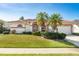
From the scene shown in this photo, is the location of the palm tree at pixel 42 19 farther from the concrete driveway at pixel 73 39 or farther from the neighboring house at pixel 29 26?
the concrete driveway at pixel 73 39

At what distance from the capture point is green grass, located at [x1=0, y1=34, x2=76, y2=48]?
722cm

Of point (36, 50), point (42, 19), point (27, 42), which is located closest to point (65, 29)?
point (42, 19)

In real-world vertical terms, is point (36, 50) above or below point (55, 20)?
below

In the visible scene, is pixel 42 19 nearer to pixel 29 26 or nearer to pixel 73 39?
pixel 29 26

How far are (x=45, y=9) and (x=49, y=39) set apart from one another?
2.46 ft

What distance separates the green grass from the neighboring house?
180 mm

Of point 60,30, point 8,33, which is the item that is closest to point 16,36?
point 8,33

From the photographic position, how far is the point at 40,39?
7309 millimetres

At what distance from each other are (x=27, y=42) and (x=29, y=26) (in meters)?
0.40

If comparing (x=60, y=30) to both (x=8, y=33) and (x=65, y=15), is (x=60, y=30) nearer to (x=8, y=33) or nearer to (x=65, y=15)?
(x=65, y=15)

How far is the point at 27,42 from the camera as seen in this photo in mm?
7281

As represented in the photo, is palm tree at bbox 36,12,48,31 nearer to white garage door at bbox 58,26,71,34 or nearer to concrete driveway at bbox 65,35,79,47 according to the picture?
white garage door at bbox 58,26,71,34

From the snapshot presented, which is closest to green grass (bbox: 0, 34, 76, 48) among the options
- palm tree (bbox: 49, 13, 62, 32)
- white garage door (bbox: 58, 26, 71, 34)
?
white garage door (bbox: 58, 26, 71, 34)

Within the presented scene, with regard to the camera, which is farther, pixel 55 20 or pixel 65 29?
pixel 65 29
